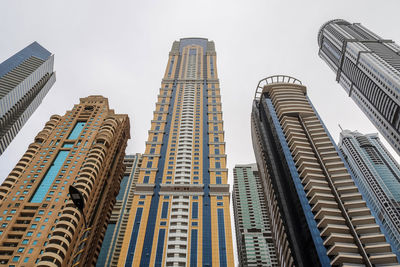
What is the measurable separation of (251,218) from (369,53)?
10858 cm

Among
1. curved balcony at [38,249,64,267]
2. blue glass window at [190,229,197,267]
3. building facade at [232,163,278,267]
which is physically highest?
building facade at [232,163,278,267]

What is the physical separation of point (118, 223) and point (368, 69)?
144944 millimetres

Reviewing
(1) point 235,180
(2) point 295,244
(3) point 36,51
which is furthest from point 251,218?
(3) point 36,51

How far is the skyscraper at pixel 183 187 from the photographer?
70125mm

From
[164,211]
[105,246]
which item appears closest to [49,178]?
[164,211]

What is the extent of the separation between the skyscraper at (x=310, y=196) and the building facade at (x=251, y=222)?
45268 mm

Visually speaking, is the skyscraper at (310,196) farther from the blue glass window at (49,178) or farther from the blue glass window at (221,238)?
the blue glass window at (49,178)

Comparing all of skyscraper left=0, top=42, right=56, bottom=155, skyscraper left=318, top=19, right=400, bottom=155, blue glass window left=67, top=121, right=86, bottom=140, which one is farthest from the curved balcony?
skyscraper left=318, top=19, right=400, bottom=155

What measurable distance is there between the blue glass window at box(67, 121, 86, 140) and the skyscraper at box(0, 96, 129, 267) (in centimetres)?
38

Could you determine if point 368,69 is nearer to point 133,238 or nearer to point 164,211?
point 164,211

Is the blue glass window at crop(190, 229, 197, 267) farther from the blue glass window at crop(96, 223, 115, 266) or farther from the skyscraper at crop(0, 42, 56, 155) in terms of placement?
the skyscraper at crop(0, 42, 56, 155)

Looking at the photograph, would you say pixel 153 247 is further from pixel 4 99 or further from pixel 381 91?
pixel 381 91

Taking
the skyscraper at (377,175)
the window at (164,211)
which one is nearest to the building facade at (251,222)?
the skyscraper at (377,175)

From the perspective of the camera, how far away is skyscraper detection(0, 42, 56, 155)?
5108 inches
